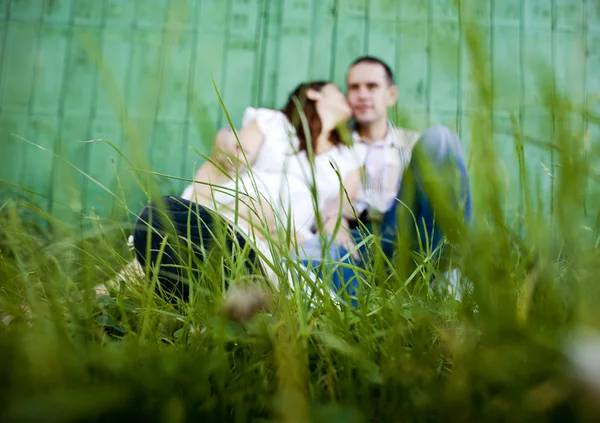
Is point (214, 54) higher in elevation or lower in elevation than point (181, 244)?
higher

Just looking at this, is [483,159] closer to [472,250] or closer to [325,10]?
[472,250]

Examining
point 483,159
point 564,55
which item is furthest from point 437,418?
point 564,55

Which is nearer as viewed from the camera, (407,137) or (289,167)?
(407,137)

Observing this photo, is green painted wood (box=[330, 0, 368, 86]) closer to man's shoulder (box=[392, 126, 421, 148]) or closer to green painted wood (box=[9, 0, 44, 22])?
green painted wood (box=[9, 0, 44, 22])

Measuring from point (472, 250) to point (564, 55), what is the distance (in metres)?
3.05

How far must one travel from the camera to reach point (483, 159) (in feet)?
1.01

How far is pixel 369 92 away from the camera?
250 centimetres

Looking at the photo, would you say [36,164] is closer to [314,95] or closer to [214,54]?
[214,54]

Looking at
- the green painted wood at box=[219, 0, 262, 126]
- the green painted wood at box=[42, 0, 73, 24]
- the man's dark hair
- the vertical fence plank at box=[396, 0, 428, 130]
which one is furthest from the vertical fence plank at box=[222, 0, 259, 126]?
the green painted wood at box=[42, 0, 73, 24]

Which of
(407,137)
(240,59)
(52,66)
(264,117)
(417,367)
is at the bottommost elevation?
(417,367)

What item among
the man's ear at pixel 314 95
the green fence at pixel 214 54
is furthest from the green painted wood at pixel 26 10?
the man's ear at pixel 314 95

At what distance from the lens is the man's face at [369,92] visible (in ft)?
8.11

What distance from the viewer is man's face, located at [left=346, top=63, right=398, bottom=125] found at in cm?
247

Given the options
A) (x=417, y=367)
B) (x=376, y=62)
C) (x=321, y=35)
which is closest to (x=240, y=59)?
(x=321, y=35)
